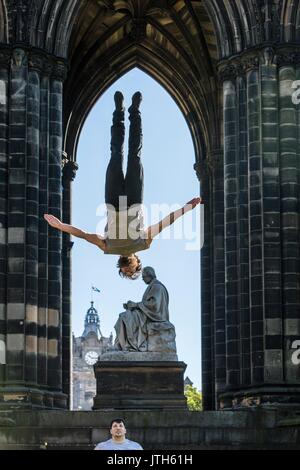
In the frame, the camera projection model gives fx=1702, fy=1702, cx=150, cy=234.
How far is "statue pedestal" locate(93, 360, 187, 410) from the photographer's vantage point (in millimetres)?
42031

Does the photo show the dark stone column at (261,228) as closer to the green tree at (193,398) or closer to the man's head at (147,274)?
the man's head at (147,274)

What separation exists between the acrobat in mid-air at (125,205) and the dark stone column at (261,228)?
2966mm

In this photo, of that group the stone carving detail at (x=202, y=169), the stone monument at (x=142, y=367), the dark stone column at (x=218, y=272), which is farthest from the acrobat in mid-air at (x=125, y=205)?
the stone carving detail at (x=202, y=169)

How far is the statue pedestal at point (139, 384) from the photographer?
138ft

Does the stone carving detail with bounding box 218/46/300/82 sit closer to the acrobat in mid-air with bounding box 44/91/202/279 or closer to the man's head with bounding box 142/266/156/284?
the acrobat in mid-air with bounding box 44/91/202/279

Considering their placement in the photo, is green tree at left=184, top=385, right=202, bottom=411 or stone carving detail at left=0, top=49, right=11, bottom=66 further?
green tree at left=184, top=385, right=202, bottom=411

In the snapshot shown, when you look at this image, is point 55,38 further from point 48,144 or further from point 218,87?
point 218,87

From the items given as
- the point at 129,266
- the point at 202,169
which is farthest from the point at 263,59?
the point at 202,169

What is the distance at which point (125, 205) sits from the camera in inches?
1593

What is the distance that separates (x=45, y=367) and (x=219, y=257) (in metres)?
9.70

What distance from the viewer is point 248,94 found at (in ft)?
146

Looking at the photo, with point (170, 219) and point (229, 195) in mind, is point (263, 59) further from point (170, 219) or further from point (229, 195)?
point (170, 219)

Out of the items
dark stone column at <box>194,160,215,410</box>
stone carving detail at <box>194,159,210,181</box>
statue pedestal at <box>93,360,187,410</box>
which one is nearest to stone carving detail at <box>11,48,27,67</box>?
statue pedestal at <box>93,360,187,410</box>

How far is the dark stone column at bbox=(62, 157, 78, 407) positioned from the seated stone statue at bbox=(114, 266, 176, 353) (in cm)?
717
